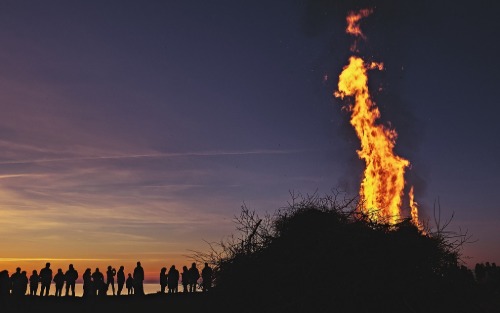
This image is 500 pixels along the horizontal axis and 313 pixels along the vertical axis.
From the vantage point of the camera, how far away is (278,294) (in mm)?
12758

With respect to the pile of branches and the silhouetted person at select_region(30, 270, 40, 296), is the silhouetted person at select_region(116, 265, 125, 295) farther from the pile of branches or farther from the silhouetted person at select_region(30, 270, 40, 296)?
the pile of branches

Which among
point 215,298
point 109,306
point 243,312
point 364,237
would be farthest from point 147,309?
point 364,237

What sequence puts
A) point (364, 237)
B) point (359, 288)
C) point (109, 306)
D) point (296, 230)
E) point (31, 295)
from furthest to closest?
point (31, 295) < point (109, 306) < point (296, 230) < point (364, 237) < point (359, 288)

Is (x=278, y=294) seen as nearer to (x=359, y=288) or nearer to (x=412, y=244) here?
(x=359, y=288)

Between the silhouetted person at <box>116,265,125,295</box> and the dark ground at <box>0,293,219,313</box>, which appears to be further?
the silhouetted person at <box>116,265,125,295</box>

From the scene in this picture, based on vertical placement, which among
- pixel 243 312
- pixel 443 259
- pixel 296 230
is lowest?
pixel 243 312

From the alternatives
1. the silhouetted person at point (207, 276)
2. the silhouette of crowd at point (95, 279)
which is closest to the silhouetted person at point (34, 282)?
the silhouette of crowd at point (95, 279)

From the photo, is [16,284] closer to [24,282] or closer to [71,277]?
[24,282]

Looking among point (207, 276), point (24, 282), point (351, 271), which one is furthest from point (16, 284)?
point (351, 271)

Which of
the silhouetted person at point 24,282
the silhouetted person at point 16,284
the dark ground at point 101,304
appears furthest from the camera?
the silhouetted person at point 24,282

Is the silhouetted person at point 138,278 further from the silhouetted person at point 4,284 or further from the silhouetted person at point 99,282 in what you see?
the silhouetted person at point 4,284

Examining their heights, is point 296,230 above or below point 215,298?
above

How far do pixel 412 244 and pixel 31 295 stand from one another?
23.2 meters

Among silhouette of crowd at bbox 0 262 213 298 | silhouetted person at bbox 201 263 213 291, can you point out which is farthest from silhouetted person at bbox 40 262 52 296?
silhouetted person at bbox 201 263 213 291
